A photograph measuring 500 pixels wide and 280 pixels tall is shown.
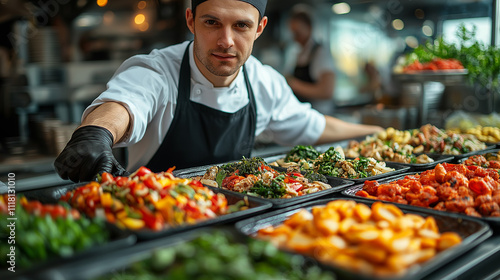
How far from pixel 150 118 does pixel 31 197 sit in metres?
0.93

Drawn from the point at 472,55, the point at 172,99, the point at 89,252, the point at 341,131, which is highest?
the point at 472,55

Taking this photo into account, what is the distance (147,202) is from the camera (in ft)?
4.09

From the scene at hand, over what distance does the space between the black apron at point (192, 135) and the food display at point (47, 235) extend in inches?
50.0

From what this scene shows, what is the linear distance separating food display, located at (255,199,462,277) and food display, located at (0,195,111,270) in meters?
0.43

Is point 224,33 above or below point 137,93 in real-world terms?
above

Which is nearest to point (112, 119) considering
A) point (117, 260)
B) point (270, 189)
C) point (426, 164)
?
point (270, 189)

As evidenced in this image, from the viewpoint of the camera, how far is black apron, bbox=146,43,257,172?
2365mm

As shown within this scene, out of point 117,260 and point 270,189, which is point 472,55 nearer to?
point 270,189

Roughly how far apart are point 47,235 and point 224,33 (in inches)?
54.1

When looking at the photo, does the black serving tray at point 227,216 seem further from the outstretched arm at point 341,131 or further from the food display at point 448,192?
the outstretched arm at point 341,131

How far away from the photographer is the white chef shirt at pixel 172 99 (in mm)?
2113

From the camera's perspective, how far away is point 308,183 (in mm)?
Answer: 1774

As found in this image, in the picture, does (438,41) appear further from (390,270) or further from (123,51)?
(390,270)

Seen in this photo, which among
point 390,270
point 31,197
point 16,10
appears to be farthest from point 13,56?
point 390,270
